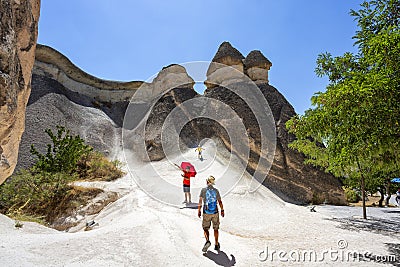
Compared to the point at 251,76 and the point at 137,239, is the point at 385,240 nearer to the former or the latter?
the point at 137,239

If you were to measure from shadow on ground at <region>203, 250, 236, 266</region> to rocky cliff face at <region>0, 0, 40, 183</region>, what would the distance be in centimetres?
363

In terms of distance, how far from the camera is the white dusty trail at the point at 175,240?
3.88 metres

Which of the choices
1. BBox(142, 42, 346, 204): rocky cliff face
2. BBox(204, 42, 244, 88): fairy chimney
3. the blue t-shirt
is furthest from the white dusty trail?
BBox(204, 42, 244, 88): fairy chimney

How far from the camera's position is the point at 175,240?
4859mm

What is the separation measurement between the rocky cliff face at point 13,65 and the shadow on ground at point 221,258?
143 inches

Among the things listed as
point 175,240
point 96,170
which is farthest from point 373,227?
point 96,170

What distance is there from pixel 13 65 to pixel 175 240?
399cm

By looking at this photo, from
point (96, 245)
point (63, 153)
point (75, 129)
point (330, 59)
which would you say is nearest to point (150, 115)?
point (75, 129)

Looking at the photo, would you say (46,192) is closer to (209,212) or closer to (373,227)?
(209,212)

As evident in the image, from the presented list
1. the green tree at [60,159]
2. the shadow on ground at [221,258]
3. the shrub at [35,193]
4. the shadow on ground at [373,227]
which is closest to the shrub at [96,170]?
the green tree at [60,159]

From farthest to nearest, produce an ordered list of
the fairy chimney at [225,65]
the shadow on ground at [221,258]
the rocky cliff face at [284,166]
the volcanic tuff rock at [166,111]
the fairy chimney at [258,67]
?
1. the fairy chimney at [225,65]
2. the fairy chimney at [258,67]
3. the volcanic tuff rock at [166,111]
4. the rocky cliff face at [284,166]
5. the shadow on ground at [221,258]

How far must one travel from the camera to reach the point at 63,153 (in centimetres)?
1127

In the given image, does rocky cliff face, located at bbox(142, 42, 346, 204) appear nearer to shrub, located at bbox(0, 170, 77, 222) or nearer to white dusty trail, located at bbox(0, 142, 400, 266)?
white dusty trail, located at bbox(0, 142, 400, 266)

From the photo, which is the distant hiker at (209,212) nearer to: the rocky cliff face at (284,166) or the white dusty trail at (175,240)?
the white dusty trail at (175,240)
